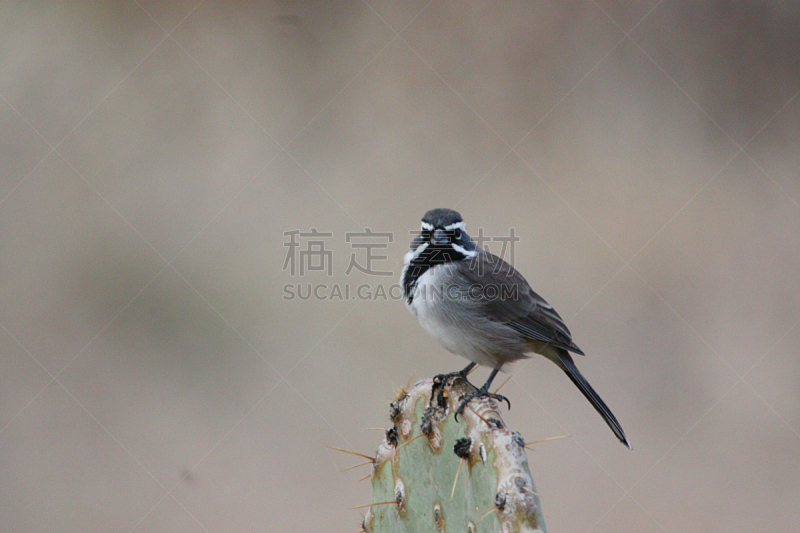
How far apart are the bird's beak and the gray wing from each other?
21 centimetres

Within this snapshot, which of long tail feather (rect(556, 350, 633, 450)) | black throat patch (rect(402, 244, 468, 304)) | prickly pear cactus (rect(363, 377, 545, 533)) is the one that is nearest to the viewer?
prickly pear cactus (rect(363, 377, 545, 533))

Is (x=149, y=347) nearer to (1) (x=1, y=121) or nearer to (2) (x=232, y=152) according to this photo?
(2) (x=232, y=152)

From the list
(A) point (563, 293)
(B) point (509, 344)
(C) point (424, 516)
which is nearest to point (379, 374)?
(A) point (563, 293)

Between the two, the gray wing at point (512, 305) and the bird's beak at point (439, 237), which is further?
the gray wing at point (512, 305)

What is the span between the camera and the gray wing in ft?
11.5

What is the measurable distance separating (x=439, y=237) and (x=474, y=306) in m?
0.39

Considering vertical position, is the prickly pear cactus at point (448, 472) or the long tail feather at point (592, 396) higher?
the long tail feather at point (592, 396)

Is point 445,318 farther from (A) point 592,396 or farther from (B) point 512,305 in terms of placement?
(A) point 592,396

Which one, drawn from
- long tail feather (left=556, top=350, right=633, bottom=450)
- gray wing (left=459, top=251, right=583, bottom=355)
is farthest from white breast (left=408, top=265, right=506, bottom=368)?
long tail feather (left=556, top=350, right=633, bottom=450)

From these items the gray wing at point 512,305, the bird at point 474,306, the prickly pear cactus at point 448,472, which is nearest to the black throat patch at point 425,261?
the bird at point 474,306

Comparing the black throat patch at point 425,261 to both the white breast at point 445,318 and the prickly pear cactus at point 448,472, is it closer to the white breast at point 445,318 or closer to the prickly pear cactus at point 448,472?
the white breast at point 445,318

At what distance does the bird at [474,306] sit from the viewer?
3367 mm

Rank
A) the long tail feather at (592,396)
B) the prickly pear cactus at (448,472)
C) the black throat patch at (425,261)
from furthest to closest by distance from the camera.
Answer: the black throat patch at (425,261)
the long tail feather at (592,396)
the prickly pear cactus at (448,472)

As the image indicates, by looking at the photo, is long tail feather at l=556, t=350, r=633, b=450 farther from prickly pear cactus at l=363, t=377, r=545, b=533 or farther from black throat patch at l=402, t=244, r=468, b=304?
prickly pear cactus at l=363, t=377, r=545, b=533
